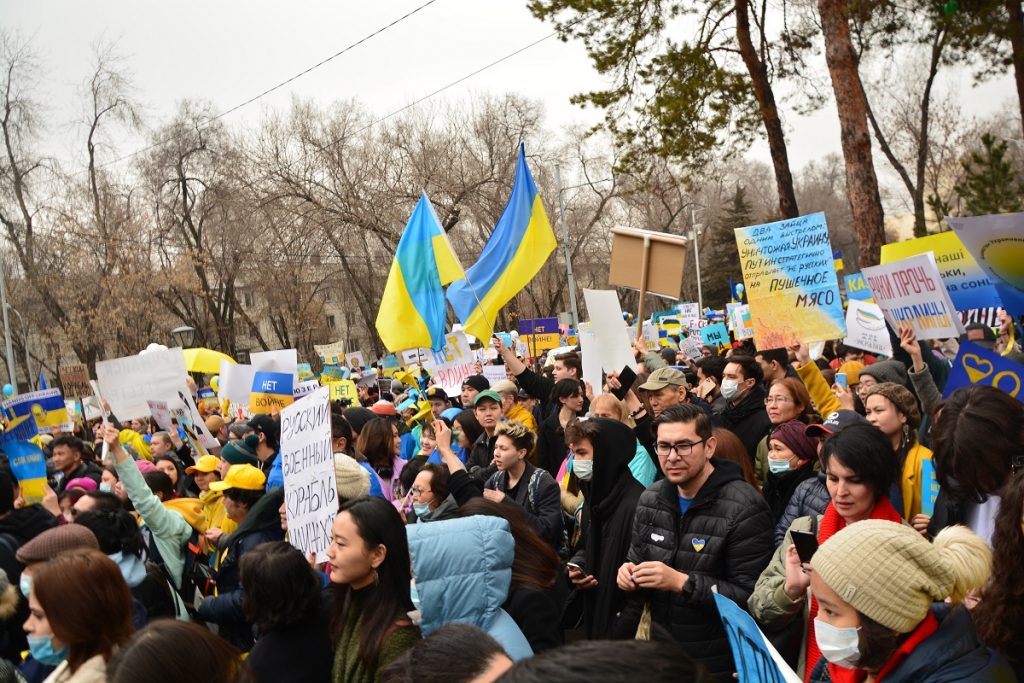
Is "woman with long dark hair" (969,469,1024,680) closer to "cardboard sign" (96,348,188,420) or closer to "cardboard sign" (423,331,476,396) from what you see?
"cardboard sign" (96,348,188,420)

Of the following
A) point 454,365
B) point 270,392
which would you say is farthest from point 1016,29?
point 270,392

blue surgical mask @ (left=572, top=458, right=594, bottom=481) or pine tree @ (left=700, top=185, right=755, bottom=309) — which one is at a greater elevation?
pine tree @ (left=700, top=185, right=755, bottom=309)

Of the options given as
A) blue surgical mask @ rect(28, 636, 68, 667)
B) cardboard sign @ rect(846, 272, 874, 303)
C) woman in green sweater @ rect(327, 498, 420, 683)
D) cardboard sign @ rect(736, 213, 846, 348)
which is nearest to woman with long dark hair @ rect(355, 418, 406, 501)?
woman in green sweater @ rect(327, 498, 420, 683)

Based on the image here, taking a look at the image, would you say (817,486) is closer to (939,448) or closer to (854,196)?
(939,448)

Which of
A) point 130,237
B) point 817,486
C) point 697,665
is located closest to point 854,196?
point 817,486

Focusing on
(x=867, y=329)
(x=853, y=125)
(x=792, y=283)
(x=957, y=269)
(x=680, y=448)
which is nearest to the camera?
(x=680, y=448)

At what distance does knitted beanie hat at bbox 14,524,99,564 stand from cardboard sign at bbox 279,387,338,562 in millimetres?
874

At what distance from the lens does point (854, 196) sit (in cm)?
1346

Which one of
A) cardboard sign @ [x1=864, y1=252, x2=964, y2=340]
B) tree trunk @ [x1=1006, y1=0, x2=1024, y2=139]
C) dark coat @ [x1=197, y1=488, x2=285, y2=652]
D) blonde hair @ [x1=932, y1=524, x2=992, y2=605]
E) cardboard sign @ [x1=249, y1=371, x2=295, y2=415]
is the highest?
tree trunk @ [x1=1006, y1=0, x2=1024, y2=139]

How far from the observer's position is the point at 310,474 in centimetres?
443

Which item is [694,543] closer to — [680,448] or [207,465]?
[680,448]

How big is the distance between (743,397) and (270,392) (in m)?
6.19

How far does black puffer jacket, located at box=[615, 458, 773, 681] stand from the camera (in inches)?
147

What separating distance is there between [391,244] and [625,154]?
1960 centimetres
